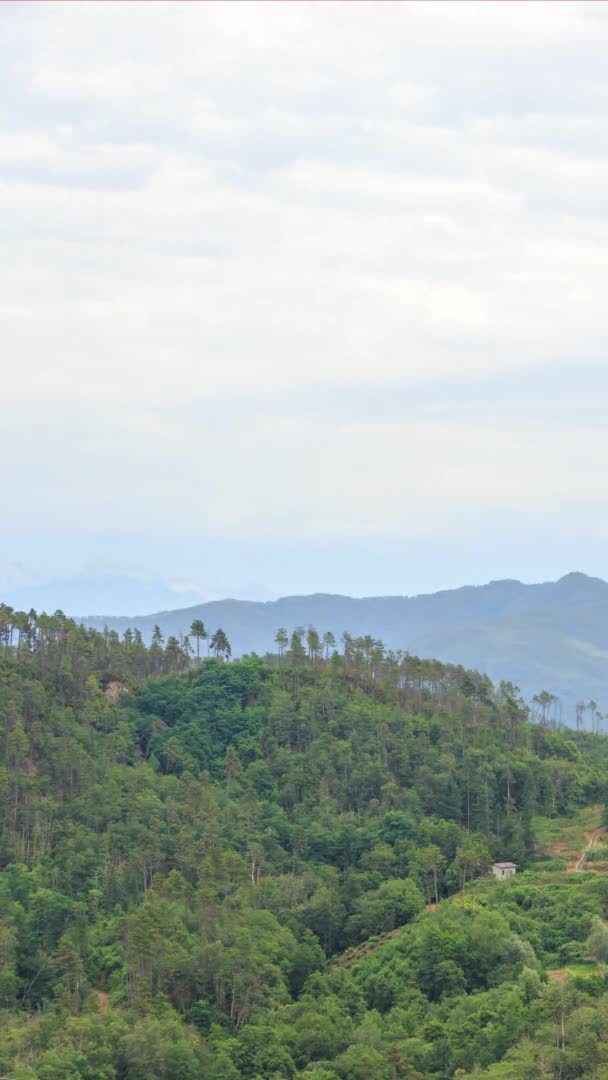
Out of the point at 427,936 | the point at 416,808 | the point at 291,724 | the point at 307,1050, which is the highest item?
the point at 291,724

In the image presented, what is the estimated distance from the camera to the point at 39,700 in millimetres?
107500

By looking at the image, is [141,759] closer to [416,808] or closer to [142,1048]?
[416,808]

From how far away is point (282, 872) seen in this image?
3718 inches

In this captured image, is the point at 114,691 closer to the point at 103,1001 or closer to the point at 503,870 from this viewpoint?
the point at 503,870

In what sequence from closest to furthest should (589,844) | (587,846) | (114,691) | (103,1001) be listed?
(103,1001) → (587,846) → (589,844) → (114,691)

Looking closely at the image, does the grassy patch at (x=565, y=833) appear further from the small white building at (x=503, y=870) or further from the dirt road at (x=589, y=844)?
the small white building at (x=503, y=870)

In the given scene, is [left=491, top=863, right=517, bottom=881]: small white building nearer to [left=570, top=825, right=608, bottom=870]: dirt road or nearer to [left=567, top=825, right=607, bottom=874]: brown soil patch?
[left=567, top=825, right=607, bottom=874]: brown soil patch

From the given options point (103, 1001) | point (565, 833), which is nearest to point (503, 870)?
point (565, 833)

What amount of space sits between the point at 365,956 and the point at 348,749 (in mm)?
28244

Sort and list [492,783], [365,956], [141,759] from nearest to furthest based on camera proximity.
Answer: [365,956]
[492,783]
[141,759]

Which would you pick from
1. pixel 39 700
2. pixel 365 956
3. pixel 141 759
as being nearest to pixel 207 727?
pixel 141 759

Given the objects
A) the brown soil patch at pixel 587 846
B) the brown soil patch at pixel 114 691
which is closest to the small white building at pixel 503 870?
the brown soil patch at pixel 587 846

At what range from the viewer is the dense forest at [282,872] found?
65.4 m

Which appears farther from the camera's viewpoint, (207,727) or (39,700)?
(207,727)
